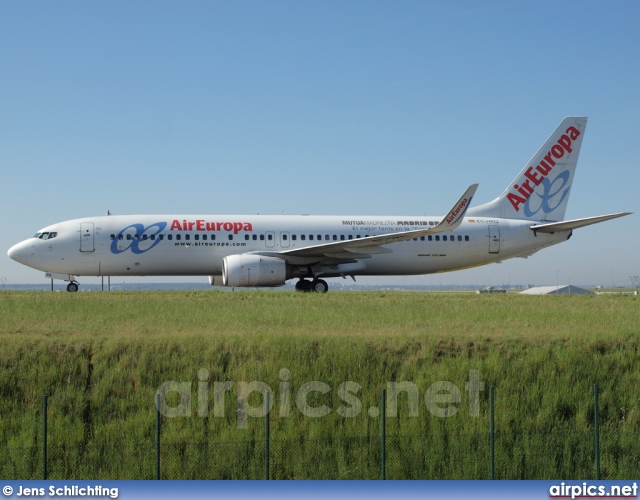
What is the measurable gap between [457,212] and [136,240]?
14.9 meters

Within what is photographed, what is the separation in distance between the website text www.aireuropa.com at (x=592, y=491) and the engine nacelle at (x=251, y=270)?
22.1 m

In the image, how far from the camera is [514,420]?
1944cm

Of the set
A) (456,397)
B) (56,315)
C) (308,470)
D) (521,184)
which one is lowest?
(308,470)

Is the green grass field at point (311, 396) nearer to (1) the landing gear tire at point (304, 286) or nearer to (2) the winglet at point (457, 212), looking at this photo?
(2) the winglet at point (457, 212)

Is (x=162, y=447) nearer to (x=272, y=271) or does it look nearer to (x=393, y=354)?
(x=393, y=354)

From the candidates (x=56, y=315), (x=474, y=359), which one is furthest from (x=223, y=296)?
(x=474, y=359)

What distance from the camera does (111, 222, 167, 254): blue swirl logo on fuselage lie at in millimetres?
36750

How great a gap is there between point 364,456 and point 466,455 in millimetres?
2328

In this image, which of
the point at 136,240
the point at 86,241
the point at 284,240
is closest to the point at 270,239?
the point at 284,240

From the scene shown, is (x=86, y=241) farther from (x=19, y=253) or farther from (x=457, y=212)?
(x=457, y=212)

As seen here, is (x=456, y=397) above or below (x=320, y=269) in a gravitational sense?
below

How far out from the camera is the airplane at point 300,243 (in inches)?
1444

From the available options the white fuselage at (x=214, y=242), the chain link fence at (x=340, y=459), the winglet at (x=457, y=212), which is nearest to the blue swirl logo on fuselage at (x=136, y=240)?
the white fuselage at (x=214, y=242)

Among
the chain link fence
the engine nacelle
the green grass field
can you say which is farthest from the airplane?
the chain link fence
